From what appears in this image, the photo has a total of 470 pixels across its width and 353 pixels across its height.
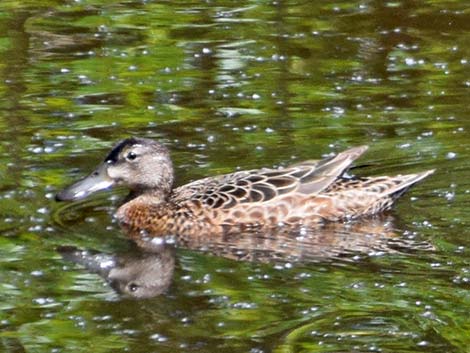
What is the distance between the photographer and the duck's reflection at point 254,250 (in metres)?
9.48

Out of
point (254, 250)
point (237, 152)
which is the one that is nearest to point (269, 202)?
point (254, 250)

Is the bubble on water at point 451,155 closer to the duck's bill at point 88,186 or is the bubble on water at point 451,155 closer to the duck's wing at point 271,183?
the duck's wing at point 271,183

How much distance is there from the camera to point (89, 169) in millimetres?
11422

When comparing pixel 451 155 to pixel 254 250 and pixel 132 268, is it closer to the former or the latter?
pixel 254 250

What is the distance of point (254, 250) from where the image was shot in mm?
9977

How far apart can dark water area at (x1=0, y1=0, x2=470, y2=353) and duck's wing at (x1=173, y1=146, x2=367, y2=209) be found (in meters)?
0.34

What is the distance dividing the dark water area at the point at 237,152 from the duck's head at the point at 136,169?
0.80 feet

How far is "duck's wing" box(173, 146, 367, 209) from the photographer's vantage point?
10.6m

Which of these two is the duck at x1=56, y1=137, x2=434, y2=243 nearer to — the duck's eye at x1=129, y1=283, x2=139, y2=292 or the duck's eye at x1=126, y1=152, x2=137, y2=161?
the duck's eye at x1=126, y1=152, x2=137, y2=161

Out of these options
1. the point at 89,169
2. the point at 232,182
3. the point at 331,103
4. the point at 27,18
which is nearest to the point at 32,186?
the point at 89,169

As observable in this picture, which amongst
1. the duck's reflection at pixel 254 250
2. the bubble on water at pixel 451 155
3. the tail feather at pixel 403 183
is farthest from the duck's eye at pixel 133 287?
the bubble on water at pixel 451 155

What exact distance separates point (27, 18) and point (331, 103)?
375 cm

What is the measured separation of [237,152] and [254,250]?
74.6 inches

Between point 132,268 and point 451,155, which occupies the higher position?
point 451,155
